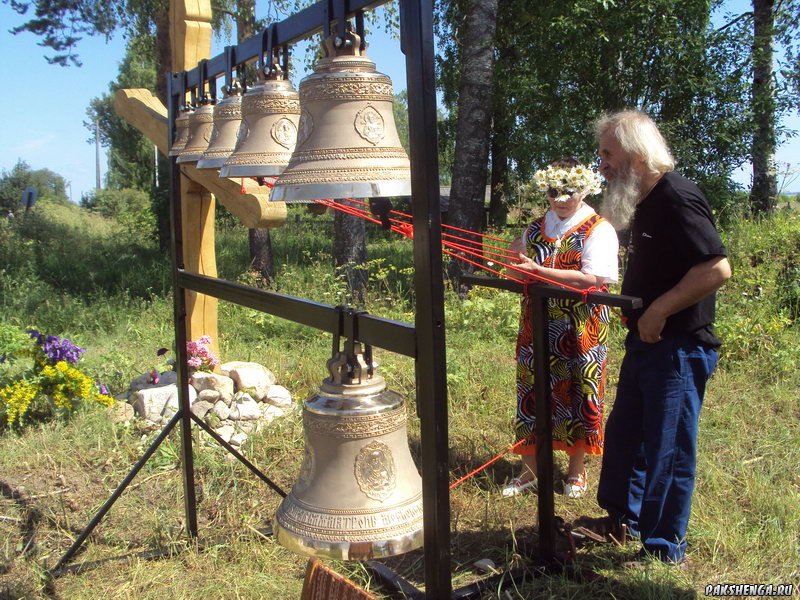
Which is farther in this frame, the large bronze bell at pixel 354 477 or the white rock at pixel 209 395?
the white rock at pixel 209 395

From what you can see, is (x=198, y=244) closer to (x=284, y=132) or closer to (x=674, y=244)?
(x=284, y=132)

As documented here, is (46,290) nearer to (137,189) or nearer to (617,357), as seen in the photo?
(617,357)

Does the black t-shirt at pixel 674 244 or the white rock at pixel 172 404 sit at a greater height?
the black t-shirt at pixel 674 244

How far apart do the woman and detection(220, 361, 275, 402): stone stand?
207 cm

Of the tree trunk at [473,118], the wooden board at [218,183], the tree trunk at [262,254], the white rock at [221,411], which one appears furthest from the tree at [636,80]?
the white rock at [221,411]

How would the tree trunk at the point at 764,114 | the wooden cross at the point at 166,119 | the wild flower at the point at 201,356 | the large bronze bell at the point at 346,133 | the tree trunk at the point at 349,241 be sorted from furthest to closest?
the tree trunk at the point at 764,114, the tree trunk at the point at 349,241, the wild flower at the point at 201,356, the wooden cross at the point at 166,119, the large bronze bell at the point at 346,133

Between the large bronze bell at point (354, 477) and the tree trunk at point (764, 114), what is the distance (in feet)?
31.5

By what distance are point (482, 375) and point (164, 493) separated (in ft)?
8.31

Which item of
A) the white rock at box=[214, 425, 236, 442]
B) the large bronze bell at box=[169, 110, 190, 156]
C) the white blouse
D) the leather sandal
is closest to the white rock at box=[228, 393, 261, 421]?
the white rock at box=[214, 425, 236, 442]

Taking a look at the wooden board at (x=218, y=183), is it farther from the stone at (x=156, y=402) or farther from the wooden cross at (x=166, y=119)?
the stone at (x=156, y=402)

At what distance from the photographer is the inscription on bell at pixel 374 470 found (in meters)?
1.85

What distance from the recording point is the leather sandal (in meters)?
3.28

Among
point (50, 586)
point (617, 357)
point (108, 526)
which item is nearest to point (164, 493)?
point (108, 526)

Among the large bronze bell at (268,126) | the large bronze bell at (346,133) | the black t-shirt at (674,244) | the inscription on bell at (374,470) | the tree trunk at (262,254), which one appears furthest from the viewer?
the tree trunk at (262,254)
